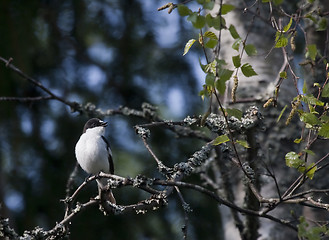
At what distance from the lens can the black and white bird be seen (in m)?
4.84

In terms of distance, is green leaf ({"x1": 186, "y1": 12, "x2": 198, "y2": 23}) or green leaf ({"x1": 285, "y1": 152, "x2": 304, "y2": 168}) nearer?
green leaf ({"x1": 186, "y1": 12, "x2": 198, "y2": 23})

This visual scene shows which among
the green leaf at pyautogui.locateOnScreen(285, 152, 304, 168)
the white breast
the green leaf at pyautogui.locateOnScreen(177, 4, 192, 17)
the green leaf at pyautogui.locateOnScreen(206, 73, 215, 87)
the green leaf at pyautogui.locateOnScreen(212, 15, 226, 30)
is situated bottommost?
the green leaf at pyautogui.locateOnScreen(285, 152, 304, 168)

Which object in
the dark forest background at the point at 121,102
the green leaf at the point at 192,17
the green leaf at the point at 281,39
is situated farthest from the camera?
the dark forest background at the point at 121,102

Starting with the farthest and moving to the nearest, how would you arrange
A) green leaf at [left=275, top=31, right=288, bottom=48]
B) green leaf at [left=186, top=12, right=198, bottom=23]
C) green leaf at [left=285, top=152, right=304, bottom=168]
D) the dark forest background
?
the dark forest background, green leaf at [left=275, top=31, right=288, bottom=48], green leaf at [left=285, top=152, right=304, bottom=168], green leaf at [left=186, top=12, right=198, bottom=23]

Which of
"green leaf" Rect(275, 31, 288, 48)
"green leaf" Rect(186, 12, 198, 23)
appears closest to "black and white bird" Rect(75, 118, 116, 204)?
"green leaf" Rect(275, 31, 288, 48)

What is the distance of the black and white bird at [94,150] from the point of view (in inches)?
191

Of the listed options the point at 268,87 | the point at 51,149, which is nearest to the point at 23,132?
the point at 51,149

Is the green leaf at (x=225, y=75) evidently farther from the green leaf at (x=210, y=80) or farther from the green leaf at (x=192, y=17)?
the green leaf at (x=192, y=17)

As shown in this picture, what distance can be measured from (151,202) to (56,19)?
3368 millimetres

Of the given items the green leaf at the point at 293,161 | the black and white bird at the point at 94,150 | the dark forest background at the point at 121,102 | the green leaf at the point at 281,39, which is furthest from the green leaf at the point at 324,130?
the black and white bird at the point at 94,150

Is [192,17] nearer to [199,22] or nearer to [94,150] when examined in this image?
[199,22]

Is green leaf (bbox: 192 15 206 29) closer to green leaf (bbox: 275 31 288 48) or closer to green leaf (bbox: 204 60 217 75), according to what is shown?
green leaf (bbox: 204 60 217 75)

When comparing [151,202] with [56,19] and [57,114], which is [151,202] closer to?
[57,114]

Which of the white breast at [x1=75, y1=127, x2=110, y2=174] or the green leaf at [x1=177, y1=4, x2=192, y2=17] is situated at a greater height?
the white breast at [x1=75, y1=127, x2=110, y2=174]
